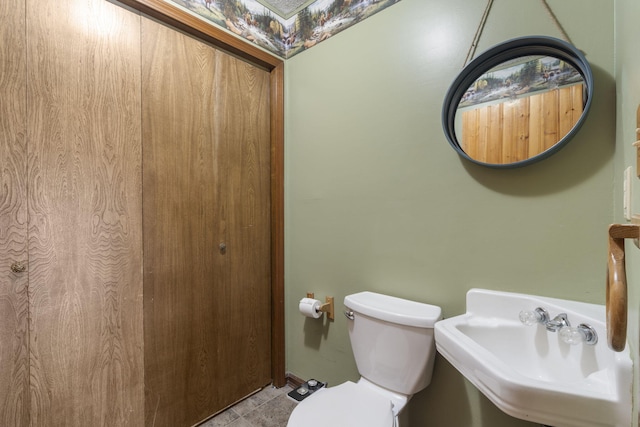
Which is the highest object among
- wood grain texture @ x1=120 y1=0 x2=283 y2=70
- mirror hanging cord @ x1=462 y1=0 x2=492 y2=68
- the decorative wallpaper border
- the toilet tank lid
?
the decorative wallpaper border

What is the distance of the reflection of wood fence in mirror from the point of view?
39.0 inches

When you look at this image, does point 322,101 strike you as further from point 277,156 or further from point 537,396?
point 537,396

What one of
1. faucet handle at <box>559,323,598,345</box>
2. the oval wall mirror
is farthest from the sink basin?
the oval wall mirror

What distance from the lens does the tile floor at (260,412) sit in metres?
1.54

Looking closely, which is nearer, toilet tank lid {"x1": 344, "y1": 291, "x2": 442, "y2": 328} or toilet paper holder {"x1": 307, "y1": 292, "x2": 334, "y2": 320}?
toilet tank lid {"x1": 344, "y1": 291, "x2": 442, "y2": 328}

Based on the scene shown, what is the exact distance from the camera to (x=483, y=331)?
1073mm

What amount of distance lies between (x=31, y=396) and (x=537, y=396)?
1642 millimetres

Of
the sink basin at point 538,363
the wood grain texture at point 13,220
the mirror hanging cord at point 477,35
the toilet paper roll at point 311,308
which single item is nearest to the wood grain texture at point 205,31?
the wood grain texture at point 13,220

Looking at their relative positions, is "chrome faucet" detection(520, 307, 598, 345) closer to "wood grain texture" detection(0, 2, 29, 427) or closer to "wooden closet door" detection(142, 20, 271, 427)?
"wooden closet door" detection(142, 20, 271, 427)

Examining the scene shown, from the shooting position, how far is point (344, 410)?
3.53ft

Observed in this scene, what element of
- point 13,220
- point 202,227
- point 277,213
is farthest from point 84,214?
point 277,213

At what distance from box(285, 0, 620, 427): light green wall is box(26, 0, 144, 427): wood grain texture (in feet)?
2.90

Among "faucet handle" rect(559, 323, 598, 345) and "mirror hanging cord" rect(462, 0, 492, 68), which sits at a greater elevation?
"mirror hanging cord" rect(462, 0, 492, 68)

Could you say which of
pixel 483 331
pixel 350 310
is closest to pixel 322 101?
pixel 350 310
